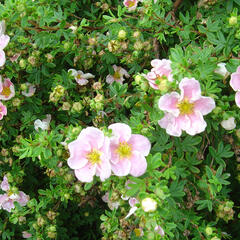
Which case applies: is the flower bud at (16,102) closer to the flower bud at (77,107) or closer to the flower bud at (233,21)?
the flower bud at (77,107)

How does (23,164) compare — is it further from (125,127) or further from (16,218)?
(125,127)

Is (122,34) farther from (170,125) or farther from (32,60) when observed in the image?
(170,125)

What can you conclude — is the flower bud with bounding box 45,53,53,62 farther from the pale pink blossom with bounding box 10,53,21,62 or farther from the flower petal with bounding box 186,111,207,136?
the flower petal with bounding box 186,111,207,136

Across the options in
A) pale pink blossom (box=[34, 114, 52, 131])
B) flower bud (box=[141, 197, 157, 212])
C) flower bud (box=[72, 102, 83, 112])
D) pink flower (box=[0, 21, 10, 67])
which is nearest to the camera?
flower bud (box=[141, 197, 157, 212])

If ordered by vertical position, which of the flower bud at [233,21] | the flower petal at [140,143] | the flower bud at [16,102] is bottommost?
the flower bud at [16,102]

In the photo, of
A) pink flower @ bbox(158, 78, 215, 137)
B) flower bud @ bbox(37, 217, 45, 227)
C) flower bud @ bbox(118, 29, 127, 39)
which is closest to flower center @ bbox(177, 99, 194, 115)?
pink flower @ bbox(158, 78, 215, 137)

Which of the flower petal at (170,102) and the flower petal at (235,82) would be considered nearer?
the flower petal at (170,102)

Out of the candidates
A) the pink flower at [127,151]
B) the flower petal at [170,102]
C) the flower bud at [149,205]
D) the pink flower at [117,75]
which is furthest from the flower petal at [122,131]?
the pink flower at [117,75]
